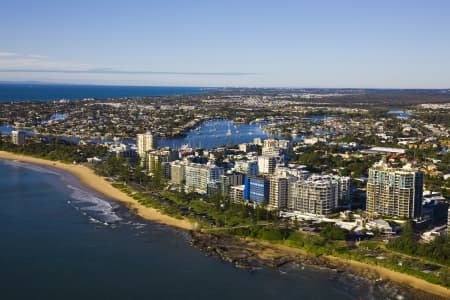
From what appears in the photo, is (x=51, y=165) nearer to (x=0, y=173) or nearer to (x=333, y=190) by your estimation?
(x=0, y=173)

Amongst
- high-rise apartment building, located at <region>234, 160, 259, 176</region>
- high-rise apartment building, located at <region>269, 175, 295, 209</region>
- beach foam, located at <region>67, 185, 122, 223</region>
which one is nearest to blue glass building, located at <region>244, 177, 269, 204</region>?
high-rise apartment building, located at <region>269, 175, 295, 209</region>

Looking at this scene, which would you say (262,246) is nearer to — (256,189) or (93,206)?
(256,189)

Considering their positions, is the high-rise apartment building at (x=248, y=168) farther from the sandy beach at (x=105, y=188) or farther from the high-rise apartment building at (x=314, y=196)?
the sandy beach at (x=105, y=188)

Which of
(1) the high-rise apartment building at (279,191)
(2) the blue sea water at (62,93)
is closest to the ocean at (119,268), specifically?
(1) the high-rise apartment building at (279,191)

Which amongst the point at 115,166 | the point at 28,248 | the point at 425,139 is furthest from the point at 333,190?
the point at 425,139

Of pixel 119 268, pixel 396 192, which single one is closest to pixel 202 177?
pixel 396 192

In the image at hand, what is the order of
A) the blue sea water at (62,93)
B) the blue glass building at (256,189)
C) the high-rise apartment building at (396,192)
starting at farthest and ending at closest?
the blue sea water at (62,93) → the blue glass building at (256,189) → the high-rise apartment building at (396,192)

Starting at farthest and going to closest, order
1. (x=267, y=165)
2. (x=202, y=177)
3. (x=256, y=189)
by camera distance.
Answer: (x=267, y=165)
(x=202, y=177)
(x=256, y=189)
